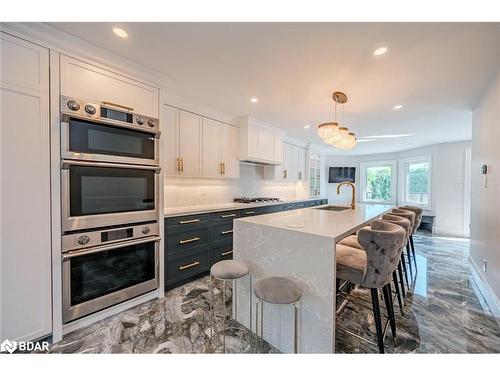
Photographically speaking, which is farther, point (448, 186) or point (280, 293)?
point (448, 186)

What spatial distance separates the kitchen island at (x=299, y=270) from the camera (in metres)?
1.33

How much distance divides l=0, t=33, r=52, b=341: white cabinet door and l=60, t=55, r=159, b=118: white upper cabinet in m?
0.13

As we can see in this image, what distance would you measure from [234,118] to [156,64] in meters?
1.77

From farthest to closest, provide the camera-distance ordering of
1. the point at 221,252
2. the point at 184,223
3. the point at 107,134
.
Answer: the point at 221,252, the point at 184,223, the point at 107,134

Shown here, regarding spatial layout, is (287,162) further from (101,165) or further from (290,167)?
(101,165)

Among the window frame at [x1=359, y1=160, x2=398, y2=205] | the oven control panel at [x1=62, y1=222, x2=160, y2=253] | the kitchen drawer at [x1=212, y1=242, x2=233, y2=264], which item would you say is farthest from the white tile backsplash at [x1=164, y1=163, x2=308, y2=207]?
the window frame at [x1=359, y1=160, x2=398, y2=205]

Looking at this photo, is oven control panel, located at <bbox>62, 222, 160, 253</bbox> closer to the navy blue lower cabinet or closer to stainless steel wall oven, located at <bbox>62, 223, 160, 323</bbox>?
stainless steel wall oven, located at <bbox>62, 223, 160, 323</bbox>

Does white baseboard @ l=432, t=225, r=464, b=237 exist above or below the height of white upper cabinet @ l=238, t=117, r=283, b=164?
below

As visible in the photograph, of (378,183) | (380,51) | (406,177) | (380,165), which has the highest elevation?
(380,51)

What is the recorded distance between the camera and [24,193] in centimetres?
146

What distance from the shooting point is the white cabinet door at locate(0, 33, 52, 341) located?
1.40 m

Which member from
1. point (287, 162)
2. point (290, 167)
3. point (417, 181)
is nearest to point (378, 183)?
point (417, 181)

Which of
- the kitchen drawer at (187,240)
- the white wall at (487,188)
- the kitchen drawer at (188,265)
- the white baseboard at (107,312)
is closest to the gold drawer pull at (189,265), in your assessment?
the kitchen drawer at (188,265)

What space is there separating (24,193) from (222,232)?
80.2 inches
